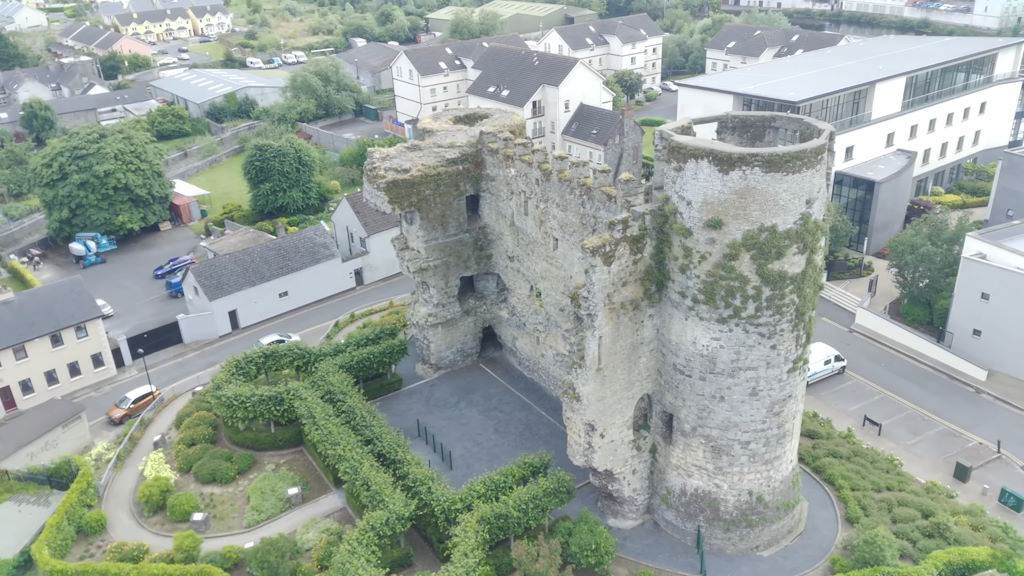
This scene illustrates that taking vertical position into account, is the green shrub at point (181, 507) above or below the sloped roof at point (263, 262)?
below

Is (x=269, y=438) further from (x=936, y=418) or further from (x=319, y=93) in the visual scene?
(x=319, y=93)

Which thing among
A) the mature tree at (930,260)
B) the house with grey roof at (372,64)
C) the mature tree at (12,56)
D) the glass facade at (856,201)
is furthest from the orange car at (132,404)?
Result: the mature tree at (12,56)

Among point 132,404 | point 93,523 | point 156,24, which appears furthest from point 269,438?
point 156,24

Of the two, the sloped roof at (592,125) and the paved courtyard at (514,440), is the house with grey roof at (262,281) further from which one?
the sloped roof at (592,125)

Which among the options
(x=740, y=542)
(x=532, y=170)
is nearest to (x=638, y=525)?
(x=740, y=542)

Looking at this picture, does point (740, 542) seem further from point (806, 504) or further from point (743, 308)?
point (743, 308)

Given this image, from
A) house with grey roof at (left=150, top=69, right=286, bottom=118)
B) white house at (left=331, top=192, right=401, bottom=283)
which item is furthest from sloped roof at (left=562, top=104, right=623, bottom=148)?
house with grey roof at (left=150, top=69, right=286, bottom=118)

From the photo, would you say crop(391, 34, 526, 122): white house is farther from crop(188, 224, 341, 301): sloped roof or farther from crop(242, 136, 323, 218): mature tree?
crop(188, 224, 341, 301): sloped roof
